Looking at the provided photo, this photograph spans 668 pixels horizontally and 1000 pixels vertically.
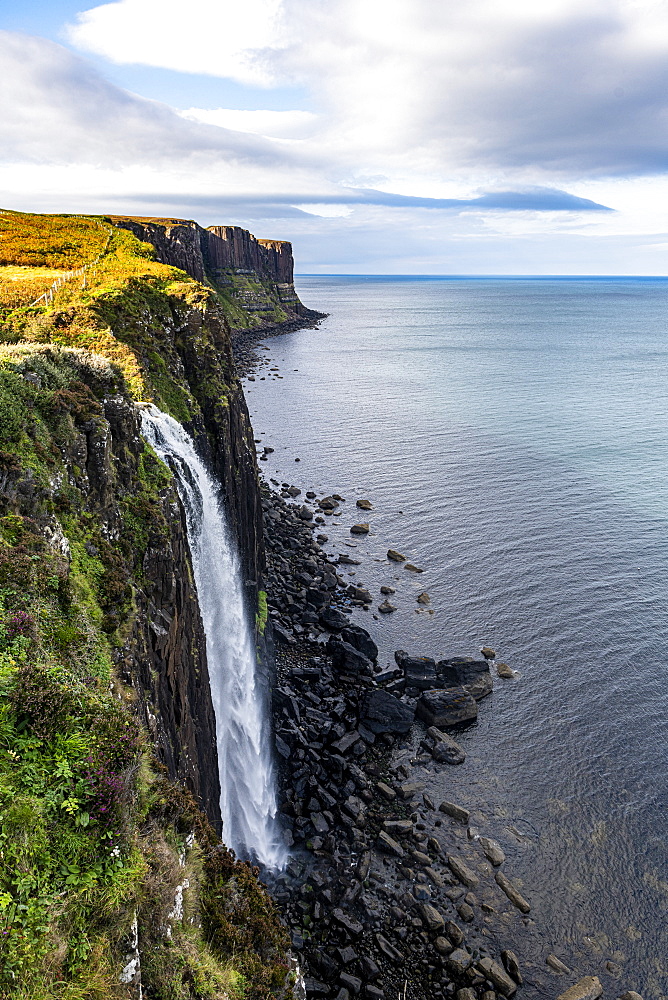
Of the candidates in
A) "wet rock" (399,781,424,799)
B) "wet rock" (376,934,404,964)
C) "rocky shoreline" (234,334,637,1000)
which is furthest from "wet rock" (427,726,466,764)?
"wet rock" (376,934,404,964)

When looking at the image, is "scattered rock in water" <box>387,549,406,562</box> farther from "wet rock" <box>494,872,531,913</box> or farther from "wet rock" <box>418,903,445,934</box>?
"wet rock" <box>418,903,445,934</box>

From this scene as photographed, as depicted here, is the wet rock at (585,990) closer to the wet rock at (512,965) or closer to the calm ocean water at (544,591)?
the calm ocean water at (544,591)

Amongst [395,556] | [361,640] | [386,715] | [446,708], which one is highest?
[395,556]

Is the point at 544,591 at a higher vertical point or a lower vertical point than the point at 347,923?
higher

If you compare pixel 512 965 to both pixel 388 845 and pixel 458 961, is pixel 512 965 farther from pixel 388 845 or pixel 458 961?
pixel 388 845

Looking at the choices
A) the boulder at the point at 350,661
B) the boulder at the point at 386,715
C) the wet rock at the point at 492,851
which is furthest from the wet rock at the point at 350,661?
the wet rock at the point at 492,851

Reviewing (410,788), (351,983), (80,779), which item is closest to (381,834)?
(410,788)
